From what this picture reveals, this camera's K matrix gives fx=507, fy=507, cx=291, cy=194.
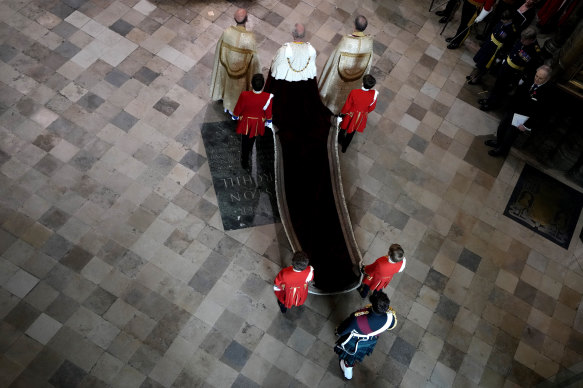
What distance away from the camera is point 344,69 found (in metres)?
8.15

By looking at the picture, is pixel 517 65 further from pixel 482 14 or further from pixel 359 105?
pixel 359 105

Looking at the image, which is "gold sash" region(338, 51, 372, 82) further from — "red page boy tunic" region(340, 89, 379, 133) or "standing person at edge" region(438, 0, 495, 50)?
"standing person at edge" region(438, 0, 495, 50)

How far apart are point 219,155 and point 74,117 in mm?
2357

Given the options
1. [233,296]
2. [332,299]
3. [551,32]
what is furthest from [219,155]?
[551,32]

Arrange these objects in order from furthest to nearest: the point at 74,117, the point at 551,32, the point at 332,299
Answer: the point at 551,32
the point at 74,117
the point at 332,299

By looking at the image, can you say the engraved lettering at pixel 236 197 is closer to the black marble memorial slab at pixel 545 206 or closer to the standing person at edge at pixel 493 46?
the black marble memorial slab at pixel 545 206

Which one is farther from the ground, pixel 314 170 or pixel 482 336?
pixel 314 170

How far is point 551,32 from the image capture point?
11297 millimetres

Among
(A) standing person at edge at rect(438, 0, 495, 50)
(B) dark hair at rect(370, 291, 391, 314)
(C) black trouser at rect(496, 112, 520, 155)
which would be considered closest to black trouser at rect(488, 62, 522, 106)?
(C) black trouser at rect(496, 112, 520, 155)

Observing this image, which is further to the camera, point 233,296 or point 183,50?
point 183,50

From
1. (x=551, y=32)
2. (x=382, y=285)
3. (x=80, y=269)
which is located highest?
(x=551, y=32)

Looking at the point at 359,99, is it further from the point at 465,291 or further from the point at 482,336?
the point at 482,336

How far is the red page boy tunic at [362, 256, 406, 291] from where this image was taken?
6.27 m

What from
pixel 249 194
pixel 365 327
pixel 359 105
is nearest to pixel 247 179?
pixel 249 194
